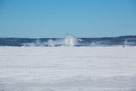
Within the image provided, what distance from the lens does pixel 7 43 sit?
57156 millimetres

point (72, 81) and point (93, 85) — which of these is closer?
point (93, 85)

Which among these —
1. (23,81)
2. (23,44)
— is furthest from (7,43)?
(23,81)

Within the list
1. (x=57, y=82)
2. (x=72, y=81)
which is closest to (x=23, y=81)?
(x=57, y=82)

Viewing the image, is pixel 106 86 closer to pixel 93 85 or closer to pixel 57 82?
pixel 93 85

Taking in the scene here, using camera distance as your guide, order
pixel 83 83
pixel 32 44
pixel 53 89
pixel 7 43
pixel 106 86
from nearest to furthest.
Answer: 1. pixel 53 89
2. pixel 106 86
3. pixel 83 83
4. pixel 7 43
5. pixel 32 44

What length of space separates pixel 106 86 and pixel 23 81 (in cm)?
236

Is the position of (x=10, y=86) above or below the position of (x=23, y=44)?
below

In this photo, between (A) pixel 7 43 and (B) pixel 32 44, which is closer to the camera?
(A) pixel 7 43

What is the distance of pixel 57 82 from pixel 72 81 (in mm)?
455

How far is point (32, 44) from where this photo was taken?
60.9m

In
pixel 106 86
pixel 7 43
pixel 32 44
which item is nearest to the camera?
pixel 106 86

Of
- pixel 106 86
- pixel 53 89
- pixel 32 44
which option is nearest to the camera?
pixel 53 89

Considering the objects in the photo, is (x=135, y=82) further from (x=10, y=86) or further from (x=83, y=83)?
(x=10, y=86)

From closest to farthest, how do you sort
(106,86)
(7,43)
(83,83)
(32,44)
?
1. (106,86)
2. (83,83)
3. (7,43)
4. (32,44)
